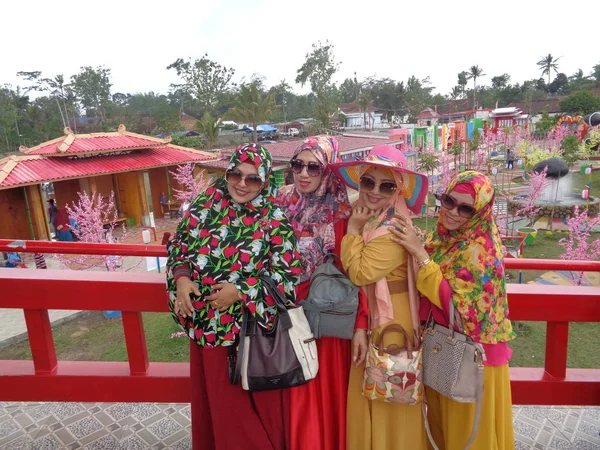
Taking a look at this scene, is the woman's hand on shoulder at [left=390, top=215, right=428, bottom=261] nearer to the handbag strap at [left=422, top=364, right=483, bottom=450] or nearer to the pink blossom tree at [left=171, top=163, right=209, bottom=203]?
the handbag strap at [left=422, top=364, right=483, bottom=450]

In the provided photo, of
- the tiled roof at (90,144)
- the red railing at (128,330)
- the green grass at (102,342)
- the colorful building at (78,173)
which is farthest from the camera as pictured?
the tiled roof at (90,144)

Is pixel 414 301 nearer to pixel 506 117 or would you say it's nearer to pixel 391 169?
pixel 391 169

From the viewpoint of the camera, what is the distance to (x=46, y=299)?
81.0 inches

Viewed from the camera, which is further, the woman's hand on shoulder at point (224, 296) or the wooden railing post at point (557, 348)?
the wooden railing post at point (557, 348)

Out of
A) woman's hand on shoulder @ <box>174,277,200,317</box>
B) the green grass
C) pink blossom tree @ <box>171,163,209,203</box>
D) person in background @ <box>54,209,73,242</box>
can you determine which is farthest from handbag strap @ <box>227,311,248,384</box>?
person in background @ <box>54,209,73,242</box>

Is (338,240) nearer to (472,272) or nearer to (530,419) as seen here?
(472,272)

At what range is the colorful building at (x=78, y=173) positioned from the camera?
11.4m

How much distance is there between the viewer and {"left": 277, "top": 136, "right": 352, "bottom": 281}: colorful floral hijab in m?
1.74

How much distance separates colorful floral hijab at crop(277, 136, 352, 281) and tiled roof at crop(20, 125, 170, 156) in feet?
38.3

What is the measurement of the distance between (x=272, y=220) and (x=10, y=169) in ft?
37.7

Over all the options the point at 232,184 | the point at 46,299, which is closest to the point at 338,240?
the point at 232,184

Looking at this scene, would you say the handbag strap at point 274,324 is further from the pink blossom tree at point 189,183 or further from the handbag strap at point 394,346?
the pink blossom tree at point 189,183

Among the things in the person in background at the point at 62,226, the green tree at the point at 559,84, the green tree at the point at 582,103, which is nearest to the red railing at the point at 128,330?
the person in background at the point at 62,226

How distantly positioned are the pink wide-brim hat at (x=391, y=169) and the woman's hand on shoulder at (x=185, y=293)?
0.73 meters
